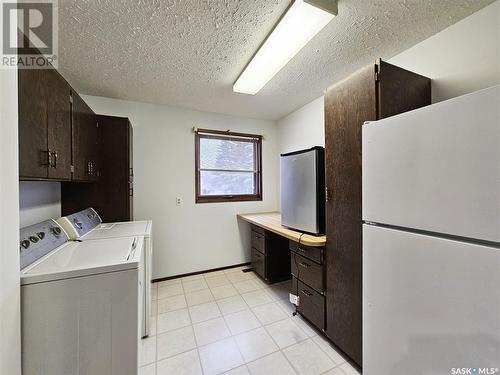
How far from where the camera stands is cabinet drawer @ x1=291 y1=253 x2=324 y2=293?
1760 millimetres

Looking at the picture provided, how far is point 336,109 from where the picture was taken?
63.4 inches

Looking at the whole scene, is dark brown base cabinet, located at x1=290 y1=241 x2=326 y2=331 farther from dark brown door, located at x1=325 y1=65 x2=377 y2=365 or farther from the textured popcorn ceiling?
the textured popcorn ceiling

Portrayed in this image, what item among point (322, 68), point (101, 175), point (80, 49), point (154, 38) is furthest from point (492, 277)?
point (101, 175)

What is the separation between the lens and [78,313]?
1038mm

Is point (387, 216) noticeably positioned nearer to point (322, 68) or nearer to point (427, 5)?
point (427, 5)

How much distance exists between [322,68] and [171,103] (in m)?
1.98

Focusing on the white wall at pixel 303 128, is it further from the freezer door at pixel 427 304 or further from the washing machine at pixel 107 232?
the washing machine at pixel 107 232

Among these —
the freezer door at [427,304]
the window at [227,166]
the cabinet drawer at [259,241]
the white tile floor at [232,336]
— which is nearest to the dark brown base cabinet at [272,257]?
the cabinet drawer at [259,241]

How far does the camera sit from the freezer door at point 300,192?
1.92m

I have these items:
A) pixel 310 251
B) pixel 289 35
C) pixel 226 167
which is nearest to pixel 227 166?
pixel 226 167

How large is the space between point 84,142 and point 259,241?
2.31 metres

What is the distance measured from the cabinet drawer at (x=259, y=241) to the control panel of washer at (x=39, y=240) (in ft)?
6.75

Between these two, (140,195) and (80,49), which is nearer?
(80,49)

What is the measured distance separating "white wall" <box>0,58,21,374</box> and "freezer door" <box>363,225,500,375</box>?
1671mm
